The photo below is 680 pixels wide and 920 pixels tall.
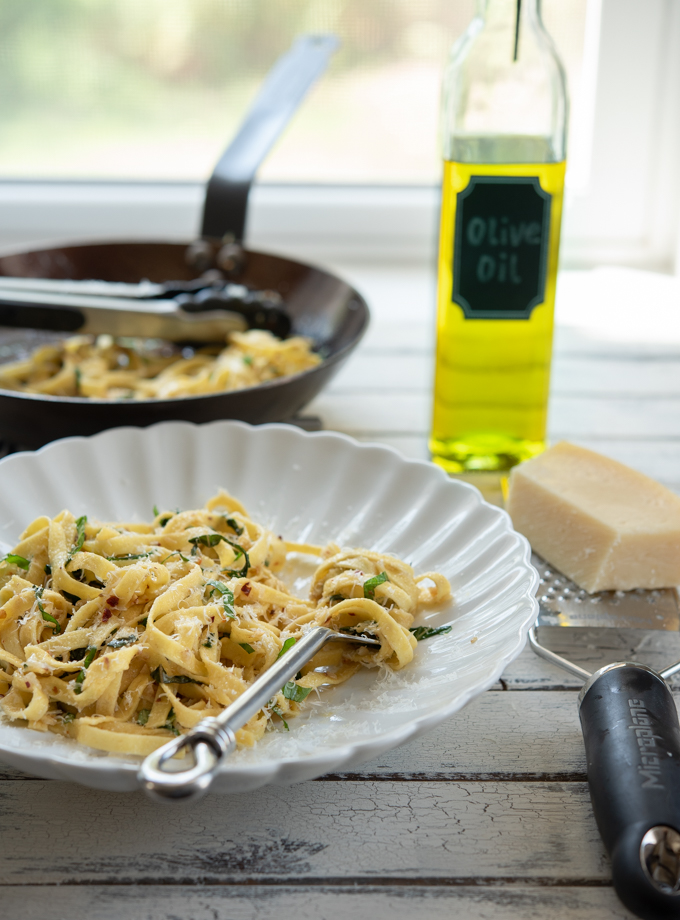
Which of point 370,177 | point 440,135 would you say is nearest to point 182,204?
point 370,177

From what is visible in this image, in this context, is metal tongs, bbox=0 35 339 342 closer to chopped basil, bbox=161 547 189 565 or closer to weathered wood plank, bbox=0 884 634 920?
chopped basil, bbox=161 547 189 565

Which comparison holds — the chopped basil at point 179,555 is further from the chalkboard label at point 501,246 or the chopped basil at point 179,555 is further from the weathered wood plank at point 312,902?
the chalkboard label at point 501,246

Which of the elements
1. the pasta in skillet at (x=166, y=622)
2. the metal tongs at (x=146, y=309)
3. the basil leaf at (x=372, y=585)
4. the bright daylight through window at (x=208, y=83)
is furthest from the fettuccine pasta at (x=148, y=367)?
the bright daylight through window at (x=208, y=83)

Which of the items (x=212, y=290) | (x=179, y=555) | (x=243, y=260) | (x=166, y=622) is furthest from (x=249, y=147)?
(x=166, y=622)

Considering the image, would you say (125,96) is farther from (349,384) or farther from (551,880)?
(551,880)

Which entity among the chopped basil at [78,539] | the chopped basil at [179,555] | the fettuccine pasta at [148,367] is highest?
the fettuccine pasta at [148,367]

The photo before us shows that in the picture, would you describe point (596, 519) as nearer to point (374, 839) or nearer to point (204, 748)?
point (374, 839)
